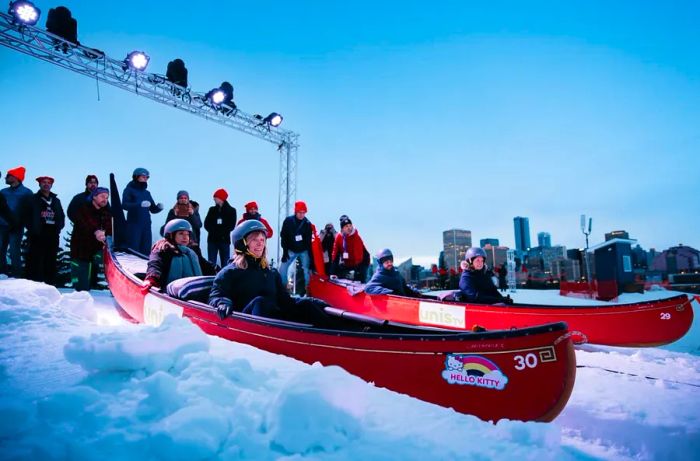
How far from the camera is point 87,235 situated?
20.4 ft

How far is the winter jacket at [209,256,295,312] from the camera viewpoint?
359 centimetres

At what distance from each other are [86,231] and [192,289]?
3661mm

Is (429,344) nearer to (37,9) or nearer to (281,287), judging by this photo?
(281,287)

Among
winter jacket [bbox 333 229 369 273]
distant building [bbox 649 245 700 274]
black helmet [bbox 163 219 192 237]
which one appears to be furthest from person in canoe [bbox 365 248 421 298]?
distant building [bbox 649 245 700 274]

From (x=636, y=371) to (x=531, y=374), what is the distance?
2535 millimetres

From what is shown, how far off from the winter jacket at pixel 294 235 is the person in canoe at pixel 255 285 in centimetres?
446

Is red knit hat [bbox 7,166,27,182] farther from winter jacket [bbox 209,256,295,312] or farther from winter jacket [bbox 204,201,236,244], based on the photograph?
winter jacket [bbox 209,256,295,312]

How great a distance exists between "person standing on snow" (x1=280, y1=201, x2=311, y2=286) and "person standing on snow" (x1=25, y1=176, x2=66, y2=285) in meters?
4.21

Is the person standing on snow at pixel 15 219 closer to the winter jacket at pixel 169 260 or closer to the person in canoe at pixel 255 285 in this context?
the winter jacket at pixel 169 260

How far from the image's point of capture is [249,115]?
595 inches

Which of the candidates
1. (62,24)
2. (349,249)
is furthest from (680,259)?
(62,24)

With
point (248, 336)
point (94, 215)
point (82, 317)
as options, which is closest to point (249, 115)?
point (94, 215)

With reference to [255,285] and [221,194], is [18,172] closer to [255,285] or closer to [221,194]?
[221,194]

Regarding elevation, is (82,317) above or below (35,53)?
below
